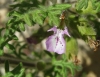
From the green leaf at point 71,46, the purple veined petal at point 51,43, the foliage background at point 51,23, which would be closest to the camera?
the foliage background at point 51,23

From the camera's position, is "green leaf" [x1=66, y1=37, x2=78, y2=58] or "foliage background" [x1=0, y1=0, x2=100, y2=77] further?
"green leaf" [x1=66, y1=37, x2=78, y2=58]

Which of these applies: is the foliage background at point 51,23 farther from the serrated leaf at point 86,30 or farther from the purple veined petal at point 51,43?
the purple veined petal at point 51,43

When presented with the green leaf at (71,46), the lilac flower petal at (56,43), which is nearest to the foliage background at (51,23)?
the green leaf at (71,46)

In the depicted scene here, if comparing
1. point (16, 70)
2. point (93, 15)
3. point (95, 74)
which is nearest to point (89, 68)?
point (95, 74)

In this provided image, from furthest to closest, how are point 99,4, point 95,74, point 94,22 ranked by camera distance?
point 95,74 → point 94,22 → point 99,4

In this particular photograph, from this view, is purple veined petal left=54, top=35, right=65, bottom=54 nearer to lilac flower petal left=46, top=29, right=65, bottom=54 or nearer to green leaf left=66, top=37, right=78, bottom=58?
lilac flower petal left=46, top=29, right=65, bottom=54

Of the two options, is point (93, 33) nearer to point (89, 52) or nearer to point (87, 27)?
point (87, 27)

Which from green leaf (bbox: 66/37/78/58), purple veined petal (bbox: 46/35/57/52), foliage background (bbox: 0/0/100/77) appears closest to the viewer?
foliage background (bbox: 0/0/100/77)

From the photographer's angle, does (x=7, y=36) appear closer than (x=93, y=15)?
Yes

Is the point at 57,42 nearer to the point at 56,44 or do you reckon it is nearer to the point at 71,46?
the point at 56,44

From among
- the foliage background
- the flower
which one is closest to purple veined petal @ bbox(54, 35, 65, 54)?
the flower

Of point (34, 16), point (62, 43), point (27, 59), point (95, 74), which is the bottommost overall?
point (95, 74)
